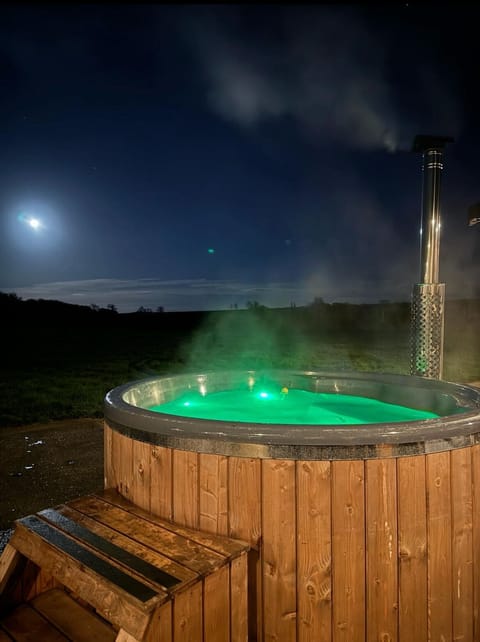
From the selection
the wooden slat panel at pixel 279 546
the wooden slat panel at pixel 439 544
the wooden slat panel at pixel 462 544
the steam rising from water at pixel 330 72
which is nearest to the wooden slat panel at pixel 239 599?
the wooden slat panel at pixel 279 546

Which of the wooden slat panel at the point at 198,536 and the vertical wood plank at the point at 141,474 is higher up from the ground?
the vertical wood plank at the point at 141,474

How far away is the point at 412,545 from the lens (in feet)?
5.37

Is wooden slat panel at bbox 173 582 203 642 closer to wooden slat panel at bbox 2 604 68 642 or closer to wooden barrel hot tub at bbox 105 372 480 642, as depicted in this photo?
wooden barrel hot tub at bbox 105 372 480 642

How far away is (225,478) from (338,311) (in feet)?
102

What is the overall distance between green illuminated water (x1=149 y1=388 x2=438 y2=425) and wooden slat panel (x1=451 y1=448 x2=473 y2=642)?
1324mm

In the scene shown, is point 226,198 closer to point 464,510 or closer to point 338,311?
point 464,510

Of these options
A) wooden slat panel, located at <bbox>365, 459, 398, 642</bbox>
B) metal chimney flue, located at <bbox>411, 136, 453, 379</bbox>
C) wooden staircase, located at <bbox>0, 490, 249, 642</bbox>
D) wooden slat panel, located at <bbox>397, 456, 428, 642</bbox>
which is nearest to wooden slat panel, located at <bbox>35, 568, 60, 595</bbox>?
wooden staircase, located at <bbox>0, 490, 249, 642</bbox>

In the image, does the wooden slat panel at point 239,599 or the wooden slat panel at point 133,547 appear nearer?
the wooden slat panel at point 133,547

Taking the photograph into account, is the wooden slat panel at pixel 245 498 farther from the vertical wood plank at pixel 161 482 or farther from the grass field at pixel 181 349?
Answer: the grass field at pixel 181 349

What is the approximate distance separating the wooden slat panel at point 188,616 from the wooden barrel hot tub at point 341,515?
1.00 ft

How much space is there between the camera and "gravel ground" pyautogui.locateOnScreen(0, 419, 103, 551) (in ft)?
11.3

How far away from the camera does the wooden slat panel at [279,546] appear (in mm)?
1594

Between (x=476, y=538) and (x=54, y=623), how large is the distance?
1.82 meters

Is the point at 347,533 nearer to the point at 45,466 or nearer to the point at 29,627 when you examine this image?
the point at 29,627
